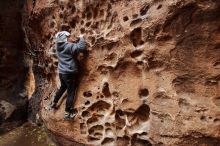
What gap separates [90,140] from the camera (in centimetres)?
413

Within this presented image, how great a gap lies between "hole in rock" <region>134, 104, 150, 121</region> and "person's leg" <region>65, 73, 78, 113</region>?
96 cm

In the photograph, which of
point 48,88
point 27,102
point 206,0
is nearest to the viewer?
point 206,0

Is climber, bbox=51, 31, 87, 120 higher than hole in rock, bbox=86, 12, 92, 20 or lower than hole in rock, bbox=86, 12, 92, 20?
lower

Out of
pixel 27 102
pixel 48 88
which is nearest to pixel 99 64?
pixel 48 88

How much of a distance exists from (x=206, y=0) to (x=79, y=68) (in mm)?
1806

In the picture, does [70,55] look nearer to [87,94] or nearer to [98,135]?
[87,94]

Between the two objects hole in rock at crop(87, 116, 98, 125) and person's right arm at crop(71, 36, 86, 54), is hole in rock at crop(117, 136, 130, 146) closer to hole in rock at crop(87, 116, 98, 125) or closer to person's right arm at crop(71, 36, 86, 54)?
hole in rock at crop(87, 116, 98, 125)

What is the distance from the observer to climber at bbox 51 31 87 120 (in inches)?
162

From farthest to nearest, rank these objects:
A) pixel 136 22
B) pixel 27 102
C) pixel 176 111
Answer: pixel 27 102, pixel 136 22, pixel 176 111

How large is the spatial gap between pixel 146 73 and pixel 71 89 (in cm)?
113

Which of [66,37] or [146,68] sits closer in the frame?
[146,68]

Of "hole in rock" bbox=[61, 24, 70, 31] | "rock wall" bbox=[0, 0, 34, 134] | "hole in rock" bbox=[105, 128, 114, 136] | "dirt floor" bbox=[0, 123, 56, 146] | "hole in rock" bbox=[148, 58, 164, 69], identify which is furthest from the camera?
"rock wall" bbox=[0, 0, 34, 134]

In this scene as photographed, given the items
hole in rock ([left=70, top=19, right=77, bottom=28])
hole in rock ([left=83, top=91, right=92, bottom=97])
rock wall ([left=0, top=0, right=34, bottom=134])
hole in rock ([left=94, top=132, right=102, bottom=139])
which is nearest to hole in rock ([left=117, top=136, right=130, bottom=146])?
hole in rock ([left=94, top=132, right=102, bottom=139])

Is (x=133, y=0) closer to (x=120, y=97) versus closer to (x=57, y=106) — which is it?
(x=120, y=97)
